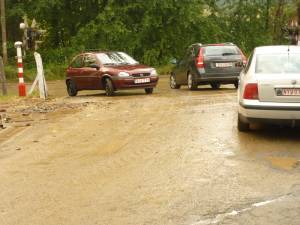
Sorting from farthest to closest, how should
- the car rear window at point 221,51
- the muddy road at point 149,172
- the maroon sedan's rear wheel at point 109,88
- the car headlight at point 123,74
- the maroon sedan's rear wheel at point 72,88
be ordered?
the maroon sedan's rear wheel at point 72,88, the car rear window at point 221,51, the maroon sedan's rear wheel at point 109,88, the car headlight at point 123,74, the muddy road at point 149,172

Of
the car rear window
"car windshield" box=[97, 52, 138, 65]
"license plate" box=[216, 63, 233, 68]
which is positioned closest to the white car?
"license plate" box=[216, 63, 233, 68]

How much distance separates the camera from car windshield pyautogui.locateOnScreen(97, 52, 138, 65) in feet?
70.1

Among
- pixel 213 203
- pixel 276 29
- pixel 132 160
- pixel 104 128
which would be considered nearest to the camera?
pixel 213 203

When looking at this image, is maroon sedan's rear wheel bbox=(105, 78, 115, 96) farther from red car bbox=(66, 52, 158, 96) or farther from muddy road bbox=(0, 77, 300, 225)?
muddy road bbox=(0, 77, 300, 225)

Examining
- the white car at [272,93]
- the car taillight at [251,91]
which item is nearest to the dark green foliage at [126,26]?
the white car at [272,93]

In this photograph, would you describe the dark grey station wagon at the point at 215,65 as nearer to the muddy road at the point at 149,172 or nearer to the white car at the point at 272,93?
the muddy road at the point at 149,172

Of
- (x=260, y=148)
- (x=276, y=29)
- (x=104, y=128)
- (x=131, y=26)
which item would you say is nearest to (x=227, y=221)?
(x=260, y=148)

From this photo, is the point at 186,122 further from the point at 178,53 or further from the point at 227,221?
the point at 178,53

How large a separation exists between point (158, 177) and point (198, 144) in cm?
233

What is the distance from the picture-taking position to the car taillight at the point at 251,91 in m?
10.4

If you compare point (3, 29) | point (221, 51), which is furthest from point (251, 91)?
point (3, 29)

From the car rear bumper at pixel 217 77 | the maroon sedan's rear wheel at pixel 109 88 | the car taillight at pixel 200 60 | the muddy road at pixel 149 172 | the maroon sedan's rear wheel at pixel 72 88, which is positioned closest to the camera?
the muddy road at pixel 149 172

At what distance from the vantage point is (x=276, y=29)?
4753cm

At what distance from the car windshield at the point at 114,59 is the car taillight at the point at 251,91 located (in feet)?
36.6
